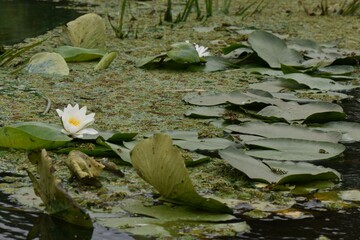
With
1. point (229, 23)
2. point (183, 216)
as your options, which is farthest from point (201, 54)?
point (183, 216)

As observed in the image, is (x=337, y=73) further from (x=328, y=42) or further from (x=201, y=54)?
(x=328, y=42)

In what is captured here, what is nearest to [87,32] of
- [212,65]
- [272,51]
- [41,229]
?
[212,65]

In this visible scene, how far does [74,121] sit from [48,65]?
1.04 metres

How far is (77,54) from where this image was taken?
3.34 metres

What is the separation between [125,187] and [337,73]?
169cm

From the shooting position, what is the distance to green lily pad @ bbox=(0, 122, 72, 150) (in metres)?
2.02

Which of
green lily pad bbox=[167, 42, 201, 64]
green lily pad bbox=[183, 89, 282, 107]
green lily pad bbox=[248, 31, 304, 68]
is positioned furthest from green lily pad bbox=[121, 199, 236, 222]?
green lily pad bbox=[248, 31, 304, 68]

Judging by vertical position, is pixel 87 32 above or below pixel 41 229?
below

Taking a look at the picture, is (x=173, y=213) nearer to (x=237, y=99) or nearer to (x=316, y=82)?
(x=237, y=99)

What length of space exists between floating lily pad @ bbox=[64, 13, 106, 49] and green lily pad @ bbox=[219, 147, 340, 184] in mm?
1689

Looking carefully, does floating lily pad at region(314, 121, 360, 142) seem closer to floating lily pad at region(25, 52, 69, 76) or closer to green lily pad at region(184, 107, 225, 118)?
green lily pad at region(184, 107, 225, 118)

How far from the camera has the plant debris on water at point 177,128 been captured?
166 cm

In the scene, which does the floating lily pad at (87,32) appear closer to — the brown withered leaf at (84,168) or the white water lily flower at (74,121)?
the white water lily flower at (74,121)

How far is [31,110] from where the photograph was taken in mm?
2494
